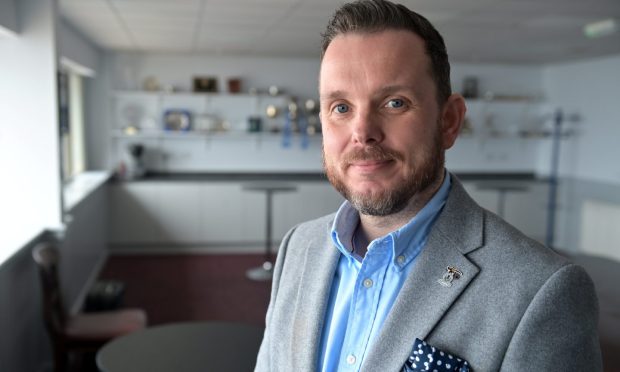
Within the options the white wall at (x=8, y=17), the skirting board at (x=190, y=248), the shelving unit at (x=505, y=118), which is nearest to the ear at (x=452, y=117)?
the white wall at (x=8, y=17)

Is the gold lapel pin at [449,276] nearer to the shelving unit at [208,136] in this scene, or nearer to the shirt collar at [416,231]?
the shirt collar at [416,231]

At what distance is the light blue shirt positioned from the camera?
101 centimetres

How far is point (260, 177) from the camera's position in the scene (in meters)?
7.23

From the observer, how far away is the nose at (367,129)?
95cm

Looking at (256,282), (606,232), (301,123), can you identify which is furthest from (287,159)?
(606,232)

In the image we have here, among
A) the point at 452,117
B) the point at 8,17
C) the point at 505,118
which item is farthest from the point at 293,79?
the point at 452,117

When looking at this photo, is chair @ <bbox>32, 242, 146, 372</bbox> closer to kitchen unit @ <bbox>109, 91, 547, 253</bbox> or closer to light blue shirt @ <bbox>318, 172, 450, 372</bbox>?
light blue shirt @ <bbox>318, 172, 450, 372</bbox>

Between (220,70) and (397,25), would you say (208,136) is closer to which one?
(220,70)

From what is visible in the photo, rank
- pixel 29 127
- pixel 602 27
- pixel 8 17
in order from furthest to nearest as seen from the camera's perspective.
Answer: pixel 602 27
pixel 29 127
pixel 8 17

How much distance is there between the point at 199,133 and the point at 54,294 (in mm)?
3988

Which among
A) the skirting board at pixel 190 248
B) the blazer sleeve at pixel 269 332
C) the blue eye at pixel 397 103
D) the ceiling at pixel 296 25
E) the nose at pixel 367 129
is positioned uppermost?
the ceiling at pixel 296 25

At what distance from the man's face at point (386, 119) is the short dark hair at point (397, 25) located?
0.04 feet

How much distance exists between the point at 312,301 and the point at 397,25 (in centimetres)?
55

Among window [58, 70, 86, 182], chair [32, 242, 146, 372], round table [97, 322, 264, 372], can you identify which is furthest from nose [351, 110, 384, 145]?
window [58, 70, 86, 182]
